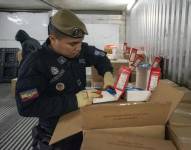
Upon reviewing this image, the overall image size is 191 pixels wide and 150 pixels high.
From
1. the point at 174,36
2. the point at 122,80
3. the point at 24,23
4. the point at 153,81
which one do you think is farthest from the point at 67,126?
the point at 24,23

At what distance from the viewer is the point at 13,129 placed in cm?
400

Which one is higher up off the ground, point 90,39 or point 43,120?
point 90,39

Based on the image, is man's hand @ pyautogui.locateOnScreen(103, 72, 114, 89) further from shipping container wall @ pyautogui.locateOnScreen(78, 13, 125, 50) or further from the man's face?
shipping container wall @ pyautogui.locateOnScreen(78, 13, 125, 50)

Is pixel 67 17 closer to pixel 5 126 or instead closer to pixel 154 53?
pixel 154 53

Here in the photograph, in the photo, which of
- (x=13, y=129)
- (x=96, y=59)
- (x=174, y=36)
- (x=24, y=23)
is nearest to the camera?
(x=96, y=59)

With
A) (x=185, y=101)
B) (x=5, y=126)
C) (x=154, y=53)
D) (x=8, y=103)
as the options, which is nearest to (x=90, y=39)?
(x=8, y=103)

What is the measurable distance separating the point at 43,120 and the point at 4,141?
2126 millimetres

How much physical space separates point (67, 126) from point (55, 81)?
12.0 inches

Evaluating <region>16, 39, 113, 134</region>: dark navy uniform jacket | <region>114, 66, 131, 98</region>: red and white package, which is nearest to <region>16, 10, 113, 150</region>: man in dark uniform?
<region>16, 39, 113, 134</region>: dark navy uniform jacket

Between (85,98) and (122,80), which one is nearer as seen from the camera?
(85,98)

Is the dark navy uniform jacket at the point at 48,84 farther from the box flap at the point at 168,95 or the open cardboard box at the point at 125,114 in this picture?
the box flap at the point at 168,95

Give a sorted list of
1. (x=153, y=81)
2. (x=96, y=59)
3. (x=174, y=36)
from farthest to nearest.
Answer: (x=174, y=36)
(x=96, y=59)
(x=153, y=81)

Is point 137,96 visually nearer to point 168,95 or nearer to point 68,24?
point 168,95

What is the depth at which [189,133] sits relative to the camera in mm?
1218
